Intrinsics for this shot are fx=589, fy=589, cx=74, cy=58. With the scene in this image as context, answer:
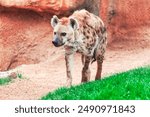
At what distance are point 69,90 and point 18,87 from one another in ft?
7.03

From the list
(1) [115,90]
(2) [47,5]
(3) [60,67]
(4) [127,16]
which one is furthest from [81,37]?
(4) [127,16]

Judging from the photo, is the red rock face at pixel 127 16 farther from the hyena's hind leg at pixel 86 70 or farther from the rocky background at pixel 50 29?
the hyena's hind leg at pixel 86 70

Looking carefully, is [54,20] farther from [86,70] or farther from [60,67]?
[60,67]

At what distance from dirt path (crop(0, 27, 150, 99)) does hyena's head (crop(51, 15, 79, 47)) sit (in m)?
1.11

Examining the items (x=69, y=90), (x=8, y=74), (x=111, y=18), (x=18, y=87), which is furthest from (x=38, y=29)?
(x=69, y=90)

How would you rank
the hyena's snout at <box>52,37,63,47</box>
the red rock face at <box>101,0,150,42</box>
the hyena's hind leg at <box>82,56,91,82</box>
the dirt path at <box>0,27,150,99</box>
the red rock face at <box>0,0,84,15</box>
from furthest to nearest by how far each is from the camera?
the red rock face at <box>101,0,150,42</box>, the red rock face at <box>0,0,84,15</box>, the dirt path at <box>0,27,150,99</box>, the hyena's hind leg at <box>82,56,91,82</box>, the hyena's snout at <box>52,37,63,47</box>

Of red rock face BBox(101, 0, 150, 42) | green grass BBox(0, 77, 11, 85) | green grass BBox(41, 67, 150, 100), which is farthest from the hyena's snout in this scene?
red rock face BBox(101, 0, 150, 42)

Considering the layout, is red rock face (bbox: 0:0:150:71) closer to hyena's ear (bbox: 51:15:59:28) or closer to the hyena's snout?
hyena's ear (bbox: 51:15:59:28)

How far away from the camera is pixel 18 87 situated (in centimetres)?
1180

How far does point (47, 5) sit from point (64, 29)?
477 cm

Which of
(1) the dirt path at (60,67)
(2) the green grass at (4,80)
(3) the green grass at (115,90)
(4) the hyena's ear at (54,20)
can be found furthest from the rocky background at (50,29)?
(3) the green grass at (115,90)

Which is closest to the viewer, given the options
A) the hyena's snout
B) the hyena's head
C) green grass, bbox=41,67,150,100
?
green grass, bbox=41,67,150,100

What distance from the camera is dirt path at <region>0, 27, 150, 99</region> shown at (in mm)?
11469

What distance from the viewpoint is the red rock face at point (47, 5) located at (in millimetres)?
15367
